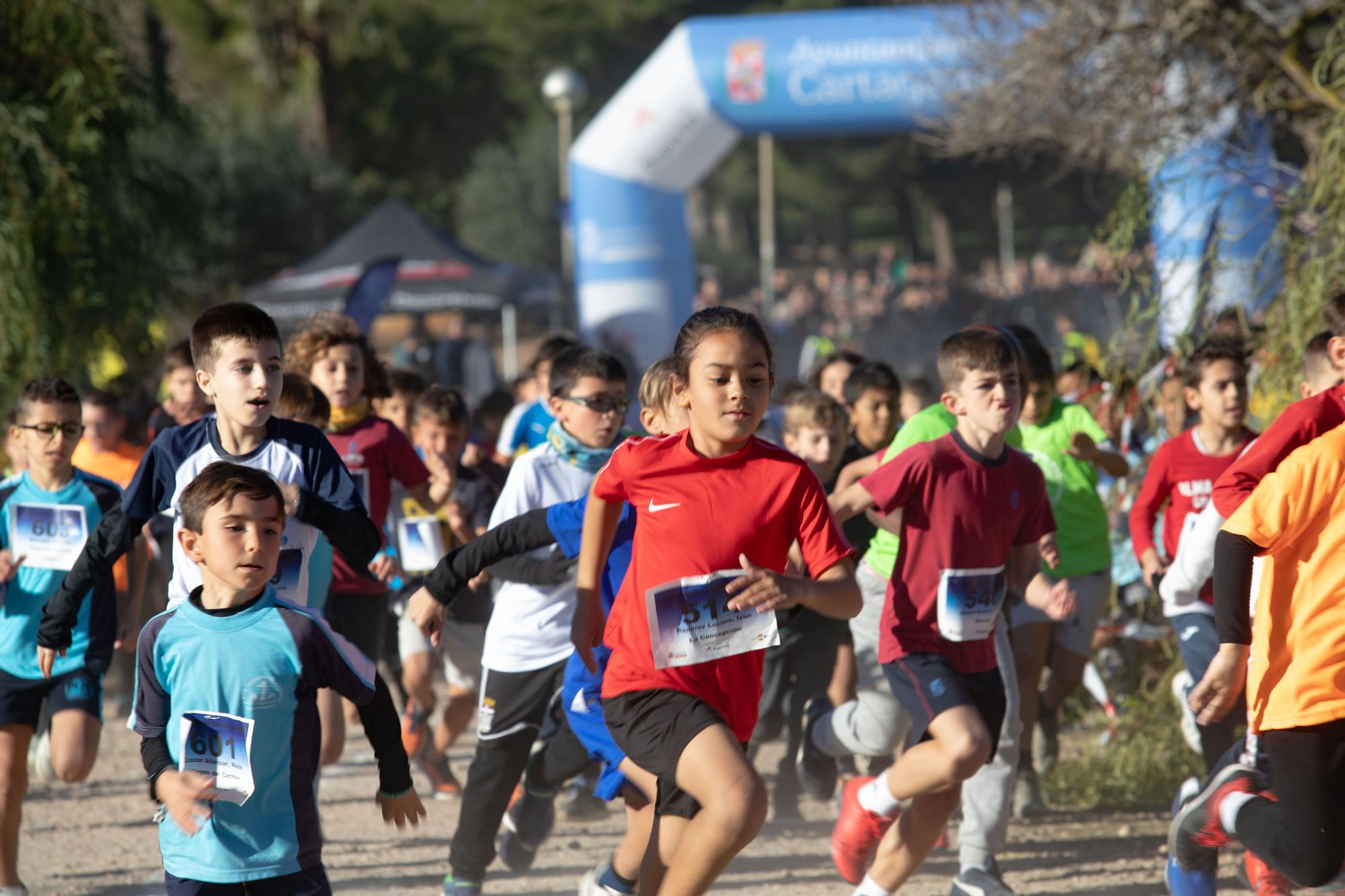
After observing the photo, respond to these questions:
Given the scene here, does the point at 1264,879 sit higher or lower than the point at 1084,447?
lower

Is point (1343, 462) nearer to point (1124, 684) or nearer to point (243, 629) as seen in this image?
point (243, 629)

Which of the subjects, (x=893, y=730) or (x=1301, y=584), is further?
(x=893, y=730)

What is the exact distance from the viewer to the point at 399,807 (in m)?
3.34

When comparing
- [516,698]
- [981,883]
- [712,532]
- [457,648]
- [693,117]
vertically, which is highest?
[693,117]

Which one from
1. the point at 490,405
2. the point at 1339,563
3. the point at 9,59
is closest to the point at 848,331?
the point at 490,405

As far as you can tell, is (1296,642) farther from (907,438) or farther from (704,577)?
(907,438)

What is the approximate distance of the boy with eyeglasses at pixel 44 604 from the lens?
4.72 m

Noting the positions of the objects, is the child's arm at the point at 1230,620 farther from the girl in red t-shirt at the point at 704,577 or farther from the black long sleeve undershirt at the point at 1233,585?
the girl in red t-shirt at the point at 704,577

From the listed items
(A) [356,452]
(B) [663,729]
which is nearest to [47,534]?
(A) [356,452]

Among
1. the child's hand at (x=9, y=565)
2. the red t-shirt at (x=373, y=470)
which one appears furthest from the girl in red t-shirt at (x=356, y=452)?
the child's hand at (x=9, y=565)

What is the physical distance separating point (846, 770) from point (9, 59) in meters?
6.44

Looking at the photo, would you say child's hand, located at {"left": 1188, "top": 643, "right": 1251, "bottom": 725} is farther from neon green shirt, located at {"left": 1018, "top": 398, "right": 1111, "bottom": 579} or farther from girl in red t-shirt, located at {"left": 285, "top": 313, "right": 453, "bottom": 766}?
girl in red t-shirt, located at {"left": 285, "top": 313, "right": 453, "bottom": 766}

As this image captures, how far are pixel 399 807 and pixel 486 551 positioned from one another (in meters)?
0.94

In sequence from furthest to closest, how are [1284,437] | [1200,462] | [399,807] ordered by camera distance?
[1200,462] → [1284,437] → [399,807]
